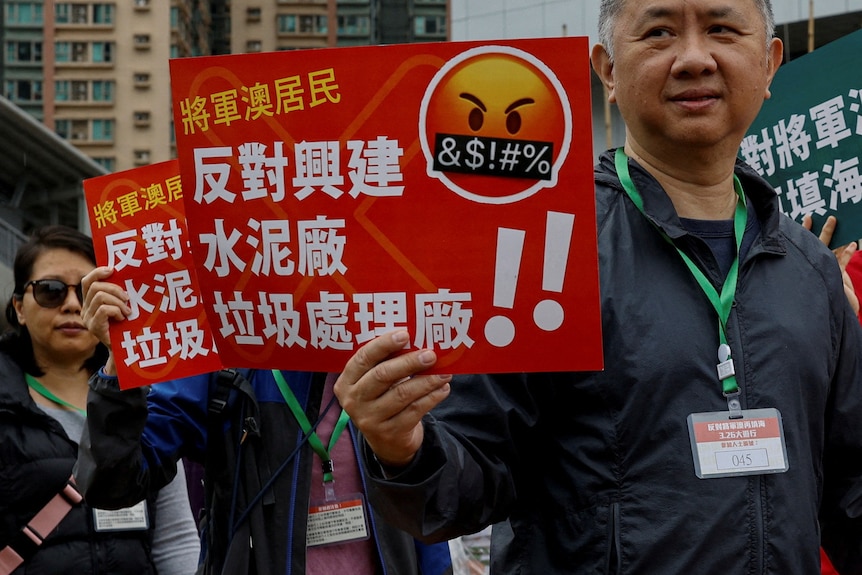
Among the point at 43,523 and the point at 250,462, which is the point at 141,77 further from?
the point at 250,462

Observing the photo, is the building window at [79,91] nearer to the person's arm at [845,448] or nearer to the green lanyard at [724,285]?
the green lanyard at [724,285]

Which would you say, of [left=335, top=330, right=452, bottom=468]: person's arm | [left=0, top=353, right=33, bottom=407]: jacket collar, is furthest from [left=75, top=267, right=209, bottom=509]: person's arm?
[left=335, top=330, right=452, bottom=468]: person's arm

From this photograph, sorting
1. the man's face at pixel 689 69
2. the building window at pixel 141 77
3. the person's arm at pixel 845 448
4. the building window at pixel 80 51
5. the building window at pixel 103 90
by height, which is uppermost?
the building window at pixel 80 51

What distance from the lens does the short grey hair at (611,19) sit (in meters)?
1.94

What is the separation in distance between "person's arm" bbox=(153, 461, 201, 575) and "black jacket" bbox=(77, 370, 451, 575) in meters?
0.77

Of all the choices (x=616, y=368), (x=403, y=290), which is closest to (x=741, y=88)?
(x=616, y=368)

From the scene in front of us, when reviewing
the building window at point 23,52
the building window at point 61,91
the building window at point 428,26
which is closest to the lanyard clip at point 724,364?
the building window at point 428,26

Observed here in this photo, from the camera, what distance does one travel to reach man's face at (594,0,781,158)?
184 cm

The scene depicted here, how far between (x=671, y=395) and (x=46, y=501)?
224cm

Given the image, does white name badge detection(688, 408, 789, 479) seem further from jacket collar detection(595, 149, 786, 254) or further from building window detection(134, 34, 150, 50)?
building window detection(134, 34, 150, 50)

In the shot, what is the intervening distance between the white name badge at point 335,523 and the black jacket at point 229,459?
0.04 metres

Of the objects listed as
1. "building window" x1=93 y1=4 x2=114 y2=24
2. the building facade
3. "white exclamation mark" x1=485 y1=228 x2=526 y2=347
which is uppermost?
"building window" x1=93 y1=4 x2=114 y2=24

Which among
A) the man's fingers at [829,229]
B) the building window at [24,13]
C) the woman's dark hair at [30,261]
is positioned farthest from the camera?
the building window at [24,13]

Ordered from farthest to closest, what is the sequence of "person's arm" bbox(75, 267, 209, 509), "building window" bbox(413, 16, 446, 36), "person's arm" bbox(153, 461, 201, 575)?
1. "building window" bbox(413, 16, 446, 36)
2. "person's arm" bbox(153, 461, 201, 575)
3. "person's arm" bbox(75, 267, 209, 509)
